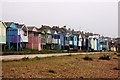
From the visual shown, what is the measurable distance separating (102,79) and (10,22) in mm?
52399

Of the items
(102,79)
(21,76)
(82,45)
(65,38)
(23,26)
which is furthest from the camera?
(82,45)

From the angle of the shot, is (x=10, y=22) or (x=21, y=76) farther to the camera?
(x=10, y=22)

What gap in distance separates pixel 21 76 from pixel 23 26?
192 feet

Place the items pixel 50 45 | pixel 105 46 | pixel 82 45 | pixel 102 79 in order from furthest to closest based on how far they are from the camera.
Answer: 1. pixel 105 46
2. pixel 82 45
3. pixel 50 45
4. pixel 102 79

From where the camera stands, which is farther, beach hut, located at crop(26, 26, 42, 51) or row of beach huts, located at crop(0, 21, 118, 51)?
beach hut, located at crop(26, 26, 42, 51)

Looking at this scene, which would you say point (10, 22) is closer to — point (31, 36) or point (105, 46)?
point (31, 36)

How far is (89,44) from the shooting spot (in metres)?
122

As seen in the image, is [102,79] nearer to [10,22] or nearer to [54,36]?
[10,22]

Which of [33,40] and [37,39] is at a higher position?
[37,39]

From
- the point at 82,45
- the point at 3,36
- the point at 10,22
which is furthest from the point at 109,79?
the point at 82,45

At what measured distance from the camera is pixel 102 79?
63.6 ft

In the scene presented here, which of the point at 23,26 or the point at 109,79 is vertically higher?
the point at 23,26

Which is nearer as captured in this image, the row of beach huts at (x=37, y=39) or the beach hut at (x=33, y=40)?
the row of beach huts at (x=37, y=39)

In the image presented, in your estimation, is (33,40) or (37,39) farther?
(37,39)
